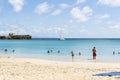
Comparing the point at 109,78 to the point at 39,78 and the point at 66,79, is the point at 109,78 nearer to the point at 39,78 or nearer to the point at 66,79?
the point at 66,79

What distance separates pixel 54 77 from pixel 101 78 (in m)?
2.56

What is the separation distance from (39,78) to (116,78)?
162 inches

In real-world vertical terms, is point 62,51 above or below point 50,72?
below

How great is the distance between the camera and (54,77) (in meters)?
14.5

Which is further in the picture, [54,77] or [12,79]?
[54,77]

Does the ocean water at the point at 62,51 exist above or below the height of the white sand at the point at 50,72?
below

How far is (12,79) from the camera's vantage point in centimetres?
1350

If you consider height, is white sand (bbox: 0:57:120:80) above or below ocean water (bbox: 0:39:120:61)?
above

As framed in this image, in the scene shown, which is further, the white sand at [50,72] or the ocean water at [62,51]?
the ocean water at [62,51]

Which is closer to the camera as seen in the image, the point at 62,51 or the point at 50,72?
the point at 50,72

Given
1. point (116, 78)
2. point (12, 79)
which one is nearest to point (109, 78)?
point (116, 78)

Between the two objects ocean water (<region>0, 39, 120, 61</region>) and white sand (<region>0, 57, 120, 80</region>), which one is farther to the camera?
ocean water (<region>0, 39, 120, 61</region>)

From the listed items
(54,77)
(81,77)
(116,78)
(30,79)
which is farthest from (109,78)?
(30,79)

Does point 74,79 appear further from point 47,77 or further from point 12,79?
point 12,79
